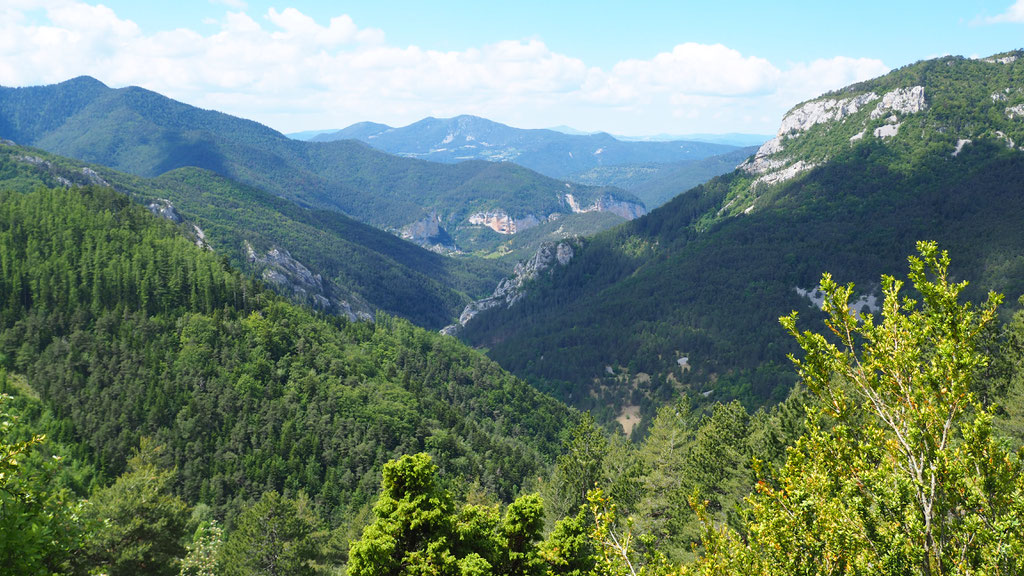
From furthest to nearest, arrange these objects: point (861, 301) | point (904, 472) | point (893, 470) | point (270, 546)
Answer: point (861, 301), point (270, 546), point (893, 470), point (904, 472)

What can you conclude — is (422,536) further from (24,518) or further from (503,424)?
(503,424)

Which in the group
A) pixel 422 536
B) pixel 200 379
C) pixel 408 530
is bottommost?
pixel 200 379

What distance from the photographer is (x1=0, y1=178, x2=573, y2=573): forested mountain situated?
83125 millimetres

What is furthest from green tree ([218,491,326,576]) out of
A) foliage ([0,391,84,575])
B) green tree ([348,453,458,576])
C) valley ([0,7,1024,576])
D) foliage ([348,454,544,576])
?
green tree ([348,453,458,576])

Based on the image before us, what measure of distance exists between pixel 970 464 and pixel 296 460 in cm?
9120

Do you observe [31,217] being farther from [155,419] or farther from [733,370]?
[733,370]

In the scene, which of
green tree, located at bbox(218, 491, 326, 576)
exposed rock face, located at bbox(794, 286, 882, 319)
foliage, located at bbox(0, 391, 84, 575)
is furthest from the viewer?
exposed rock face, located at bbox(794, 286, 882, 319)

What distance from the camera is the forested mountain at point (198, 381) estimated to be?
8312cm

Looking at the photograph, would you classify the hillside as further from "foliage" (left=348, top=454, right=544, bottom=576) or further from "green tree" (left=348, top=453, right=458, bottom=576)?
"green tree" (left=348, top=453, right=458, bottom=576)

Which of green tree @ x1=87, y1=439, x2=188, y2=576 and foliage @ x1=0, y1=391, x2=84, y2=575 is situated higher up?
foliage @ x1=0, y1=391, x2=84, y2=575

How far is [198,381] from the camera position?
318 ft

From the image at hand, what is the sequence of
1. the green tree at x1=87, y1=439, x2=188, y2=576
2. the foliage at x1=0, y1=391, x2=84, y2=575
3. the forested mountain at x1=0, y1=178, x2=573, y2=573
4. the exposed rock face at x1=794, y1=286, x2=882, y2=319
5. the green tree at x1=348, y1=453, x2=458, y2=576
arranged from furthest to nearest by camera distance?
the exposed rock face at x1=794, y1=286, x2=882, y2=319 < the forested mountain at x1=0, y1=178, x2=573, y2=573 < the green tree at x1=87, y1=439, x2=188, y2=576 < the green tree at x1=348, y1=453, x2=458, y2=576 < the foliage at x1=0, y1=391, x2=84, y2=575

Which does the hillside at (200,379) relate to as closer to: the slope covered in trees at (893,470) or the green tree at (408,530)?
the green tree at (408,530)

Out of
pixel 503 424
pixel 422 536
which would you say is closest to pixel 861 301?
pixel 503 424
